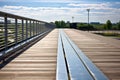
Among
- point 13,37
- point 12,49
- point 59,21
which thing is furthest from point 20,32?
point 59,21

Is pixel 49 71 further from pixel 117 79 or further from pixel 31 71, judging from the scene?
pixel 117 79

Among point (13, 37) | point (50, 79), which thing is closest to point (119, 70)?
point (50, 79)

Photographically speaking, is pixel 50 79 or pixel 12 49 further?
pixel 12 49

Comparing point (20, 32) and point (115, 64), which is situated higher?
point (20, 32)

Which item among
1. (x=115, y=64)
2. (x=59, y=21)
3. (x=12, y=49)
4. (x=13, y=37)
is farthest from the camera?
(x=59, y=21)

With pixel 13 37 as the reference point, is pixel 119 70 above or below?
below

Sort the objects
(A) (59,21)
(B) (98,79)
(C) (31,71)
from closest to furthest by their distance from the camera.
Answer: (B) (98,79)
(C) (31,71)
(A) (59,21)

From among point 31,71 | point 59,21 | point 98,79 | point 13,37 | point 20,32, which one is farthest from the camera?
point 59,21

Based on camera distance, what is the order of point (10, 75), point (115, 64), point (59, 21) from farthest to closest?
point (59, 21)
point (115, 64)
point (10, 75)

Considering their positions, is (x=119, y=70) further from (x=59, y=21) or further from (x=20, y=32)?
(x=59, y=21)

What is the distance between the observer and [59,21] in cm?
12325

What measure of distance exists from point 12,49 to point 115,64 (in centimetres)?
281

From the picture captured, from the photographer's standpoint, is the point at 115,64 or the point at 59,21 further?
the point at 59,21

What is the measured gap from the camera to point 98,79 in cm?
386
